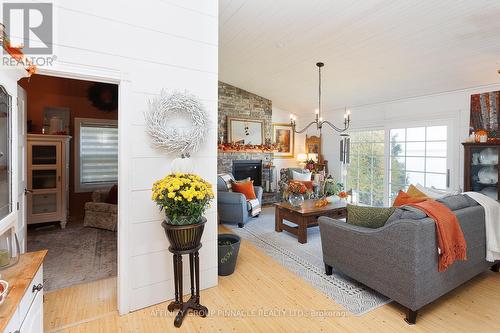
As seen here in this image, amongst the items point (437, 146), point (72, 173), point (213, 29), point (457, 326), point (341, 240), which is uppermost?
point (213, 29)

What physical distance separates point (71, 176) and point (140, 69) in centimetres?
393

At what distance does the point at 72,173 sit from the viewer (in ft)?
16.4

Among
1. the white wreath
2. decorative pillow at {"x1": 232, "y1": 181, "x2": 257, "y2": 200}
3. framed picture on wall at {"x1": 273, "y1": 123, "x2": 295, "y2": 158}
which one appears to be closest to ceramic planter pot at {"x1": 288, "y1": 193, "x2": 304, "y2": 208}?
decorative pillow at {"x1": 232, "y1": 181, "x2": 257, "y2": 200}

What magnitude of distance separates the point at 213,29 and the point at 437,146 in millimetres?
4291

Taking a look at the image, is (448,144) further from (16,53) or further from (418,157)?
(16,53)

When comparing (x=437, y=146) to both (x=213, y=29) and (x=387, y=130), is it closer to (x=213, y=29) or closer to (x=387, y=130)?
(x=387, y=130)

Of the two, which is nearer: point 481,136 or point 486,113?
point 481,136

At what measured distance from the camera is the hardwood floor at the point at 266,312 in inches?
79.3

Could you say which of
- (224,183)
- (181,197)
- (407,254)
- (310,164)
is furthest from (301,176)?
(181,197)

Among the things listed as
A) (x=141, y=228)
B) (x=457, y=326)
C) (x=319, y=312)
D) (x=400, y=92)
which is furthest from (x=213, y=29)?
(x=400, y=92)

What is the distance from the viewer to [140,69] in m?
2.15

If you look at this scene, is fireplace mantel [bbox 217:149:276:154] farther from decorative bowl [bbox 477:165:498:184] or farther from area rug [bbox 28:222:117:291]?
decorative bowl [bbox 477:165:498:184]

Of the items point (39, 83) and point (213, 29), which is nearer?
point (213, 29)

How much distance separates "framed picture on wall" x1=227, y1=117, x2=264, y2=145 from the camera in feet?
21.4
